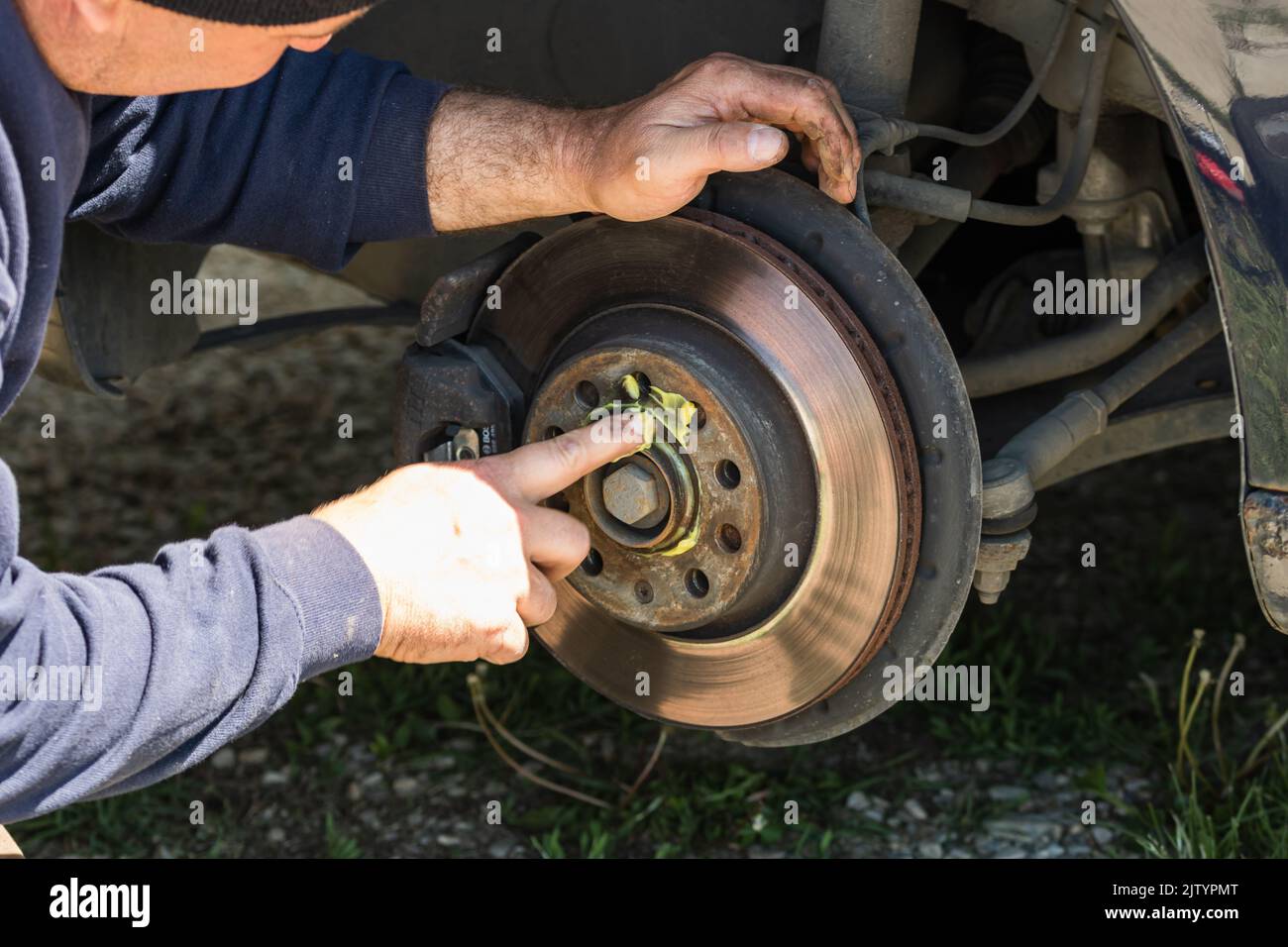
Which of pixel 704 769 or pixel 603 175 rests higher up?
pixel 603 175

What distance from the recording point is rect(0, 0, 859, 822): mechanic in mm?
1096

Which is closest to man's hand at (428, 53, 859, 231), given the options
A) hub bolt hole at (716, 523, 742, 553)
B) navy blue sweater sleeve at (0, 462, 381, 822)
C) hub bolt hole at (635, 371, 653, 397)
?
hub bolt hole at (635, 371, 653, 397)

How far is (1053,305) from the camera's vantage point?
1.75 m

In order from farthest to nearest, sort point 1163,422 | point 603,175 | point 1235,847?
1. point 1235,847
2. point 1163,422
3. point 603,175

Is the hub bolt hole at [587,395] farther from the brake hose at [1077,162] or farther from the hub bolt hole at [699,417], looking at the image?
the brake hose at [1077,162]

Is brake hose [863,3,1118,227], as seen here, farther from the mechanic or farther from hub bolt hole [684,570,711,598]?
hub bolt hole [684,570,711,598]

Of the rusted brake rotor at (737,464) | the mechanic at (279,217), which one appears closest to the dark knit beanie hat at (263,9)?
the mechanic at (279,217)

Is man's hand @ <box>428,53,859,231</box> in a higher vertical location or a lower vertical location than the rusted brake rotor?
higher

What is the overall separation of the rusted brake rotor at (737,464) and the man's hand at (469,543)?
9 cm

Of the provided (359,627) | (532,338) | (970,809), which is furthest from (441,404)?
(970,809)

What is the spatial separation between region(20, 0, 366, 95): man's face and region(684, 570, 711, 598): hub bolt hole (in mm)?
601

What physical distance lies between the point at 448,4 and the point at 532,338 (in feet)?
1.49

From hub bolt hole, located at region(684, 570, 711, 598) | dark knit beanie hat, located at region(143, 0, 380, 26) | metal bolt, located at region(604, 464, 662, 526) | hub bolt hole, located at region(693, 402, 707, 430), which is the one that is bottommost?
hub bolt hole, located at region(684, 570, 711, 598)
